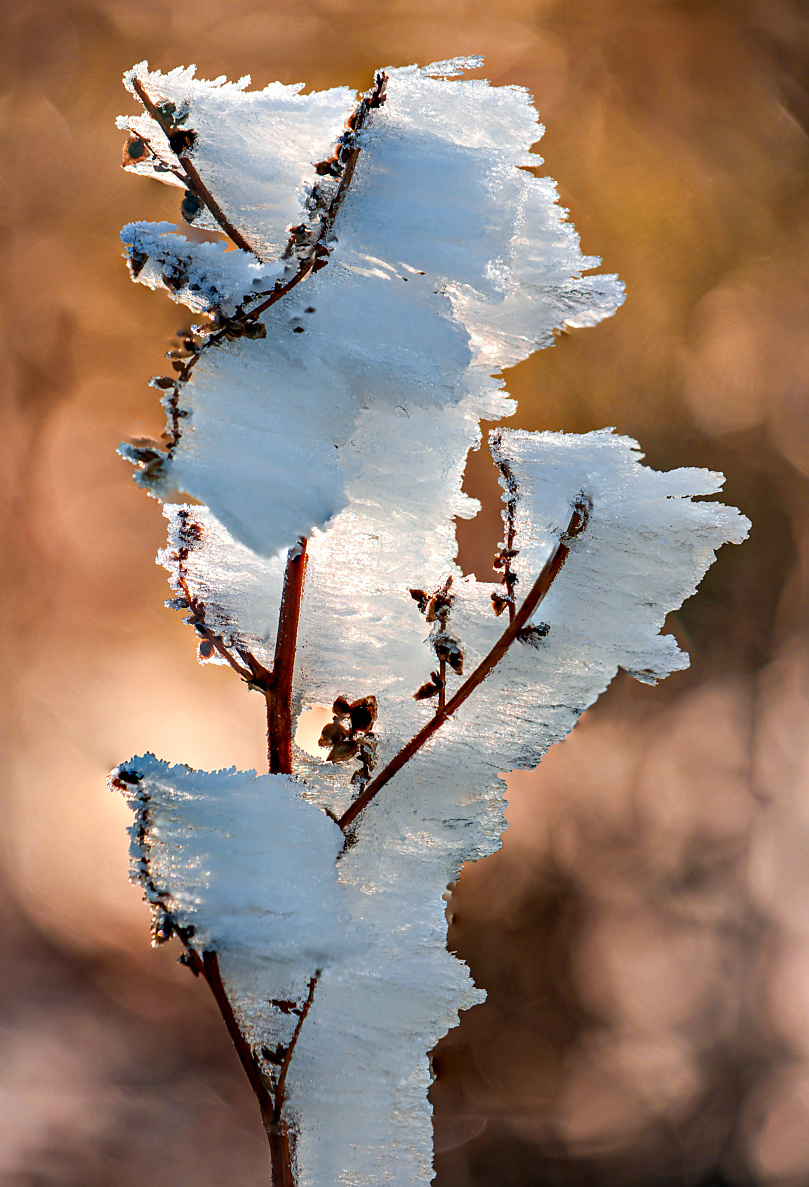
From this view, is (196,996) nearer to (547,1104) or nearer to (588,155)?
(547,1104)

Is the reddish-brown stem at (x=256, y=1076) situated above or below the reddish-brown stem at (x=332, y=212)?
below

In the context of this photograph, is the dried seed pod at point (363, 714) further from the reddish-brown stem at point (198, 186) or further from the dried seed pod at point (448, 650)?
the reddish-brown stem at point (198, 186)

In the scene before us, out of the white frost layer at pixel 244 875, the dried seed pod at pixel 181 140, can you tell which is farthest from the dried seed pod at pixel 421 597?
the dried seed pod at pixel 181 140

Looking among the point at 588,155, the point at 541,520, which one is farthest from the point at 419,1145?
the point at 588,155

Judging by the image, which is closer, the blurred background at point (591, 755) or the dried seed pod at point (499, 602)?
the dried seed pod at point (499, 602)

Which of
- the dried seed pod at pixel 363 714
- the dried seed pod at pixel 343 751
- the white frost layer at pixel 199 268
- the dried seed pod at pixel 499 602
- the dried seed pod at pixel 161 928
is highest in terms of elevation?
the white frost layer at pixel 199 268

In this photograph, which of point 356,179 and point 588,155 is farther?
point 588,155

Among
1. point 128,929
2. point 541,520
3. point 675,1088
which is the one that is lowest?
point 675,1088
